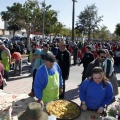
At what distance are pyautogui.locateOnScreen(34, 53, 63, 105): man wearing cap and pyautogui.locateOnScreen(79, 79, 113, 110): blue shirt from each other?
0.63 m

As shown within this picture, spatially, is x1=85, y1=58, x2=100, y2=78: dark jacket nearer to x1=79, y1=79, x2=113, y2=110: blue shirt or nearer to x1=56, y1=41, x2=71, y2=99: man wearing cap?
x1=79, y1=79, x2=113, y2=110: blue shirt

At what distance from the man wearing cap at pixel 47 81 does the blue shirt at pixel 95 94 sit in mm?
625

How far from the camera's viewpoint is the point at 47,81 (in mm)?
4508

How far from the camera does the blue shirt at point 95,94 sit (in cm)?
418

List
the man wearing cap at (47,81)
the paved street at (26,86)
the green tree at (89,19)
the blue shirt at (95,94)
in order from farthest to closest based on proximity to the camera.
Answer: the green tree at (89,19) < the paved street at (26,86) < the man wearing cap at (47,81) < the blue shirt at (95,94)

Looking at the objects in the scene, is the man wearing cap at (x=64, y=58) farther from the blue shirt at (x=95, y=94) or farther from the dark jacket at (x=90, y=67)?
the blue shirt at (x=95, y=94)

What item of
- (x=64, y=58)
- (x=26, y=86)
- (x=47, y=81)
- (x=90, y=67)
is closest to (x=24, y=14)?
(x=26, y=86)

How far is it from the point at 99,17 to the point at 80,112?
153 feet

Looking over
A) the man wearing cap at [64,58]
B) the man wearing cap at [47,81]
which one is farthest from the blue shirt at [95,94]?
the man wearing cap at [64,58]

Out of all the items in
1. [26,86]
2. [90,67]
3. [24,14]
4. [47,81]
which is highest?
[24,14]

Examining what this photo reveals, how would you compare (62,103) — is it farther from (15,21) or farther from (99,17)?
(99,17)

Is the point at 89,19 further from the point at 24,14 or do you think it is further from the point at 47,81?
the point at 47,81

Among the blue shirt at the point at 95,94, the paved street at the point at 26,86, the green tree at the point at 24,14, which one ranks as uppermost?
the green tree at the point at 24,14

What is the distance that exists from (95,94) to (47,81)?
930 mm
